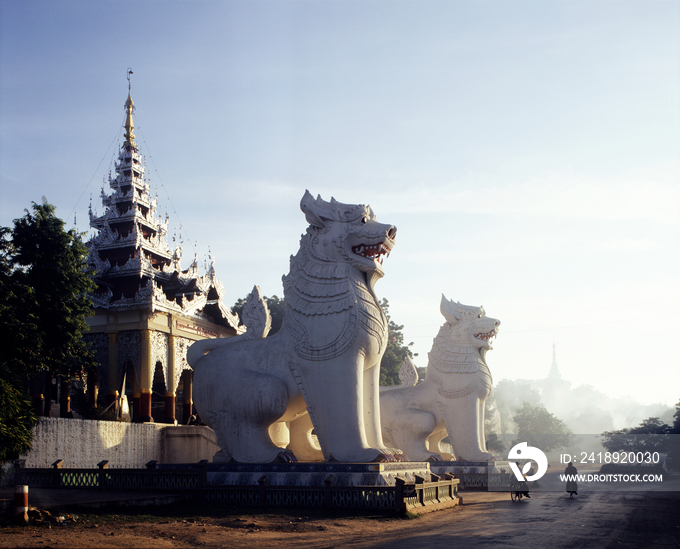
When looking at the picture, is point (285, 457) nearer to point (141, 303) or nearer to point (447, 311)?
point (447, 311)

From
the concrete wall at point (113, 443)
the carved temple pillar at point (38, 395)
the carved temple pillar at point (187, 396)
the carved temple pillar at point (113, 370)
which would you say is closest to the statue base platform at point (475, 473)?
the concrete wall at point (113, 443)

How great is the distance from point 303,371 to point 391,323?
2685 centimetres

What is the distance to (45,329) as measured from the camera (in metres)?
14.7

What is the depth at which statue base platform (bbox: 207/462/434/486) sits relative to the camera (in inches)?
369

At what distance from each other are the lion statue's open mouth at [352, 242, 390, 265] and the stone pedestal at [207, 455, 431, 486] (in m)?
3.31

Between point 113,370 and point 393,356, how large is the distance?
671 inches

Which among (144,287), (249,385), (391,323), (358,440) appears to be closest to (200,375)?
(249,385)

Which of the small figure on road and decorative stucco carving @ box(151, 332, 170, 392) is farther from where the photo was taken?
decorative stucco carving @ box(151, 332, 170, 392)

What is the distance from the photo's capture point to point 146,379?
18.5 metres

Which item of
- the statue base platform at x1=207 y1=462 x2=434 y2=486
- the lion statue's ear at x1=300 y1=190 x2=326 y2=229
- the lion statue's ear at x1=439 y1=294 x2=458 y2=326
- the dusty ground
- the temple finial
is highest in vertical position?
the temple finial

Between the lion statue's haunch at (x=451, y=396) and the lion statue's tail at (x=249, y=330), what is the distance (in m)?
5.28

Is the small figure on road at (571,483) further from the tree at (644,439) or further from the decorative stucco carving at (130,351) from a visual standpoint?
the tree at (644,439)

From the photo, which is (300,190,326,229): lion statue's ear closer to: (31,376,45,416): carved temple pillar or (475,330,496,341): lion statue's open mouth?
(475,330,496,341): lion statue's open mouth

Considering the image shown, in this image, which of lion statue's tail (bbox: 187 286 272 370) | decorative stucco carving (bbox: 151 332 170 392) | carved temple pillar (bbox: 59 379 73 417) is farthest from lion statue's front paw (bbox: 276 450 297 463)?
carved temple pillar (bbox: 59 379 73 417)
